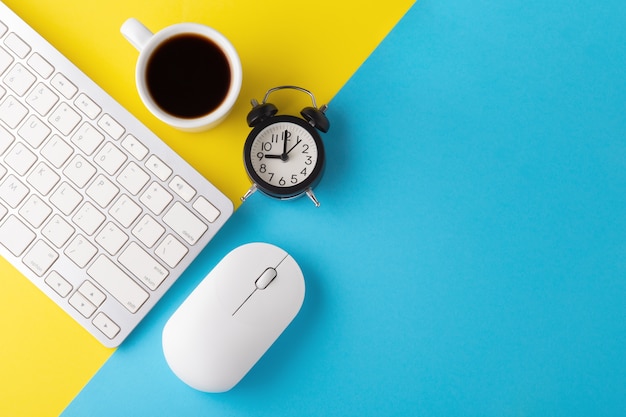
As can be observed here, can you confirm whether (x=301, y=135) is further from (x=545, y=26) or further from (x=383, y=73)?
(x=545, y=26)

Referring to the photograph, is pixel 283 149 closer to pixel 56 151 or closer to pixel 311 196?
pixel 311 196

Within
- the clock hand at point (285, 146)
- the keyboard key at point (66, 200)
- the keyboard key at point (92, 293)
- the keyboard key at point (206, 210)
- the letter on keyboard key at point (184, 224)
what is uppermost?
the clock hand at point (285, 146)

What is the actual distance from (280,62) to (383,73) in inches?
5.8

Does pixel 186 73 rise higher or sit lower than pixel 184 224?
higher

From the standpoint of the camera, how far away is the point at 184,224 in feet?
2.29

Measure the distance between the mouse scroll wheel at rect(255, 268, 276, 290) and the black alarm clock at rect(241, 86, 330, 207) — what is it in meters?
0.10

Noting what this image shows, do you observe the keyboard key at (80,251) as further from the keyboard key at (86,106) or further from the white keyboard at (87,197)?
the keyboard key at (86,106)

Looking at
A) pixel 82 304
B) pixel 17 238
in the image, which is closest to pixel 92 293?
pixel 82 304

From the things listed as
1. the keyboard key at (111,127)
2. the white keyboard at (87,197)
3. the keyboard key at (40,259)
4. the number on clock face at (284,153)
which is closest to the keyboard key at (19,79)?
the white keyboard at (87,197)

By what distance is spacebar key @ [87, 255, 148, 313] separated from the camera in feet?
2.28

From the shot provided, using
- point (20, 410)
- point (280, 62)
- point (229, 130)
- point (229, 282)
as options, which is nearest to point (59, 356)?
point (20, 410)

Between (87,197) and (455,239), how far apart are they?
51 centimetres

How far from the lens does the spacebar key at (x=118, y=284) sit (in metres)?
0.69

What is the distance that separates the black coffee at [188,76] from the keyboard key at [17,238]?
0.25m
